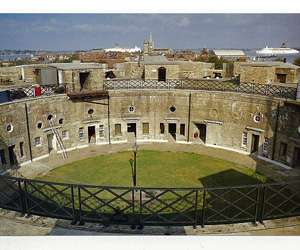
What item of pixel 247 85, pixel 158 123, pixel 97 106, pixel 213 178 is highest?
pixel 247 85

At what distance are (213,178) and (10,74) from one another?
20.1m

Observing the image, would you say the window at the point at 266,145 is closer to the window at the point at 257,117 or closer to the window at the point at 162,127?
the window at the point at 257,117

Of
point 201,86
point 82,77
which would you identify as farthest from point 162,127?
point 82,77

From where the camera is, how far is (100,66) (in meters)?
24.3

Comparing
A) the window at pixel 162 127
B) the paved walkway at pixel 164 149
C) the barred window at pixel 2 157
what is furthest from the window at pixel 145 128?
the barred window at pixel 2 157

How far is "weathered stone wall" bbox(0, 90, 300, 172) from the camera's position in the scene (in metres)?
20.2

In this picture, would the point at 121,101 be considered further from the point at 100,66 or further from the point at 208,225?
the point at 208,225

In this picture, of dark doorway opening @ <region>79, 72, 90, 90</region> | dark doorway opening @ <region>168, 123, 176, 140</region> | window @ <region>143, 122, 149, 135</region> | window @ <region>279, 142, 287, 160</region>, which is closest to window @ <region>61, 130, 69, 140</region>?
dark doorway opening @ <region>79, 72, 90, 90</region>

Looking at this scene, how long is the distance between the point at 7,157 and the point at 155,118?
11.3m

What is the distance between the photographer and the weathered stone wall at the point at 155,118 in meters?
20.2

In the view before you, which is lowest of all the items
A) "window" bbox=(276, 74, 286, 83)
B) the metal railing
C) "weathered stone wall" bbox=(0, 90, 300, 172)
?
"weathered stone wall" bbox=(0, 90, 300, 172)

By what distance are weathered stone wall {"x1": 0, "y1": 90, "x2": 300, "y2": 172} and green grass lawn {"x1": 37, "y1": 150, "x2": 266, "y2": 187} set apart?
2.90 metres

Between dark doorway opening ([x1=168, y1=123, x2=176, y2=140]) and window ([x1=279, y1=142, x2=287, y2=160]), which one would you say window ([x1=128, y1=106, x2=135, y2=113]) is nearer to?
dark doorway opening ([x1=168, y1=123, x2=176, y2=140])

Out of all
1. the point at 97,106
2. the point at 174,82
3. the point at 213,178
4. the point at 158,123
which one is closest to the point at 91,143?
the point at 97,106
